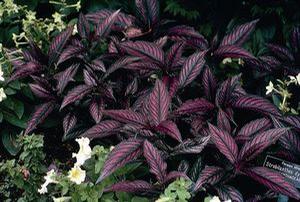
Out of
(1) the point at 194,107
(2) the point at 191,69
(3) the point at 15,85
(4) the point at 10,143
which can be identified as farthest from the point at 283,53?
(4) the point at 10,143

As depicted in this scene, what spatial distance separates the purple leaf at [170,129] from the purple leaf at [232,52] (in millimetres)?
542

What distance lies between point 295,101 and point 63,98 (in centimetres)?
116

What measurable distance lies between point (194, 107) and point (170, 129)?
20cm

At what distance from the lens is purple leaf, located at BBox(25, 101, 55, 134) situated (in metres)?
2.46

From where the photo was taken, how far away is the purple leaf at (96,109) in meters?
2.39

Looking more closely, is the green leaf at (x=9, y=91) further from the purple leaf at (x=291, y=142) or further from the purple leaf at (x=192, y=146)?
the purple leaf at (x=291, y=142)

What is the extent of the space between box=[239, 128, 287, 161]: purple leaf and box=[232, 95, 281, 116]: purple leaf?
0.18m

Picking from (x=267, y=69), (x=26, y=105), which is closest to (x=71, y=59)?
(x=26, y=105)

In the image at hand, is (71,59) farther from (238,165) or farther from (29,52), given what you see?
(238,165)

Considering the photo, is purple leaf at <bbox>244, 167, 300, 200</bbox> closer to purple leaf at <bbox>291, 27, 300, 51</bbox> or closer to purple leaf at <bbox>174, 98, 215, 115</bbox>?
purple leaf at <bbox>174, 98, 215, 115</bbox>

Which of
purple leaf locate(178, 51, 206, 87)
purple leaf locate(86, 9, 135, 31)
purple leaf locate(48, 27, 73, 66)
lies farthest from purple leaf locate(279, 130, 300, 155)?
purple leaf locate(48, 27, 73, 66)

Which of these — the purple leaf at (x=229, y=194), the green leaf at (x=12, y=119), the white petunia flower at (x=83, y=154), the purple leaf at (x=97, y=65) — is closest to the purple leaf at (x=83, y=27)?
the purple leaf at (x=97, y=65)

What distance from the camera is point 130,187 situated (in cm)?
199

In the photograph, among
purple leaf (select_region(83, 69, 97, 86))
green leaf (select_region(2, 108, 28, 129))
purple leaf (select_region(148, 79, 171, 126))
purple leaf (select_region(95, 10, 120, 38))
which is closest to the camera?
purple leaf (select_region(148, 79, 171, 126))
